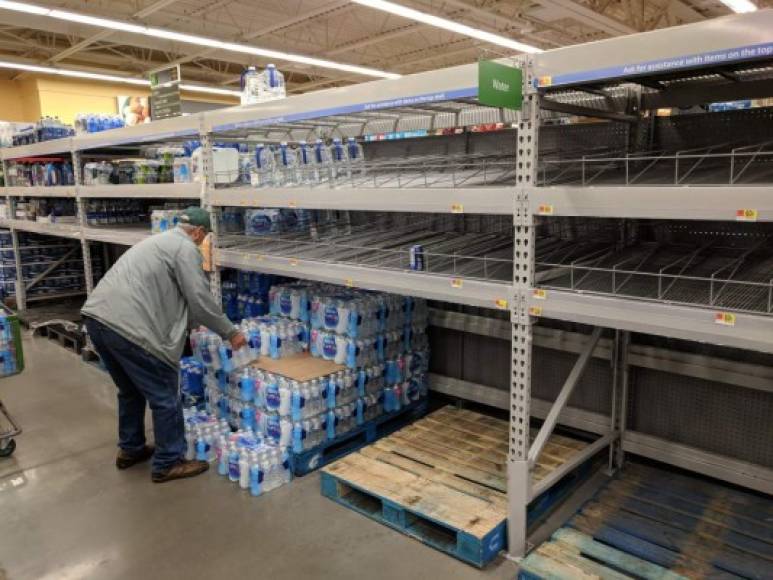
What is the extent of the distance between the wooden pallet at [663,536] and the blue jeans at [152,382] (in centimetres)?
223

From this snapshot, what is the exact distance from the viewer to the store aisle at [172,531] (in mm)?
2814

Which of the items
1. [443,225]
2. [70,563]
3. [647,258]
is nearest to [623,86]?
[647,258]

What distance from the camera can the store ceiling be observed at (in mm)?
9875

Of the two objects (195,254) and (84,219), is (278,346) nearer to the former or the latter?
(195,254)

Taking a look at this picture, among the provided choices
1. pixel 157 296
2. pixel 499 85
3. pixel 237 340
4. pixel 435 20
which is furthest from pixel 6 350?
pixel 435 20

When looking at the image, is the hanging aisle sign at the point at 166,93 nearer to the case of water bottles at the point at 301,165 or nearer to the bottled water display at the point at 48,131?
the case of water bottles at the point at 301,165

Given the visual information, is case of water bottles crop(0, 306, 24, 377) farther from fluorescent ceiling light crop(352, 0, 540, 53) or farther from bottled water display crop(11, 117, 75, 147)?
fluorescent ceiling light crop(352, 0, 540, 53)

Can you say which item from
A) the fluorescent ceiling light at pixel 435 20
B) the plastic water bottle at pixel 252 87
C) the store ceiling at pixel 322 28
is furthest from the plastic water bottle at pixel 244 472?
the store ceiling at pixel 322 28

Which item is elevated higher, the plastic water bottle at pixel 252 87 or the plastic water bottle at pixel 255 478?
the plastic water bottle at pixel 252 87

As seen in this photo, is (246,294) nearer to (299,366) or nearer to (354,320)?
(299,366)

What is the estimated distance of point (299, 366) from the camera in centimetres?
389

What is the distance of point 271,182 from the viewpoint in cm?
435

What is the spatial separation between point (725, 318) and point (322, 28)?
12.0 meters

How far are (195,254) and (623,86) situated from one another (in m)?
2.66
